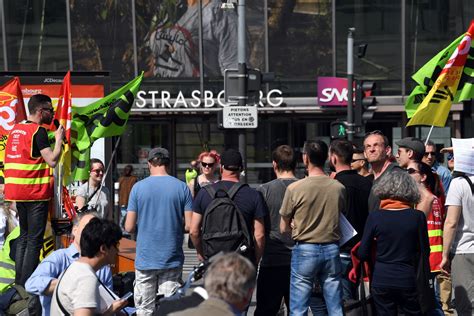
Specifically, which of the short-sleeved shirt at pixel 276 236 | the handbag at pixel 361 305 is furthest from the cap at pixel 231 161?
the handbag at pixel 361 305

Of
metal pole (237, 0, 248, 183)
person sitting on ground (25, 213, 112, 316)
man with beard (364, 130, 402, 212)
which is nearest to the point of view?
person sitting on ground (25, 213, 112, 316)

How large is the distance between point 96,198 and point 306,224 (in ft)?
15.9

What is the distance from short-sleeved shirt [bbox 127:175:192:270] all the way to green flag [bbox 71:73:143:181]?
3.13 meters

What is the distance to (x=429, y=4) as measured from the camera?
30656 mm

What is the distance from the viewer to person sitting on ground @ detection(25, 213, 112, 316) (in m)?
7.25

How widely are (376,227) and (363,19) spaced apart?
2316cm

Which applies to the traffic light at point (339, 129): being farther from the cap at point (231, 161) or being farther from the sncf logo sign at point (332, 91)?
the cap at point (231, 161)

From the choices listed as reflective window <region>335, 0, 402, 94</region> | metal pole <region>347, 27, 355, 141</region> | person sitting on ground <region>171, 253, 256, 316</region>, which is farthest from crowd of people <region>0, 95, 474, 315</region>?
reflective window <region>335, 0, 402, 94</region>

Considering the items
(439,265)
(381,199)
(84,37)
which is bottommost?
(439,265)

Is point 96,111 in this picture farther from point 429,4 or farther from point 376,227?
point 429,4

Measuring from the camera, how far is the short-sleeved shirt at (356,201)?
9461 millimetres

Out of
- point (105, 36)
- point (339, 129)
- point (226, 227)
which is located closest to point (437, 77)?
point (226, 227)

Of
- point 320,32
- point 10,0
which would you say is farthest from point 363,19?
point 10,0

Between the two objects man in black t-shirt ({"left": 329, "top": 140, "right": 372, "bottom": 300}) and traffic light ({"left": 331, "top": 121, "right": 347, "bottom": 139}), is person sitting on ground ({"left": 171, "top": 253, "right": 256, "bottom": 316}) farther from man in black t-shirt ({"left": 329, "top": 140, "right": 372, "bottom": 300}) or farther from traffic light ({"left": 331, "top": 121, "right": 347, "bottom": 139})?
traffic light ({"left": 331, "top": 121, "right": 347, "bottom": 139})
